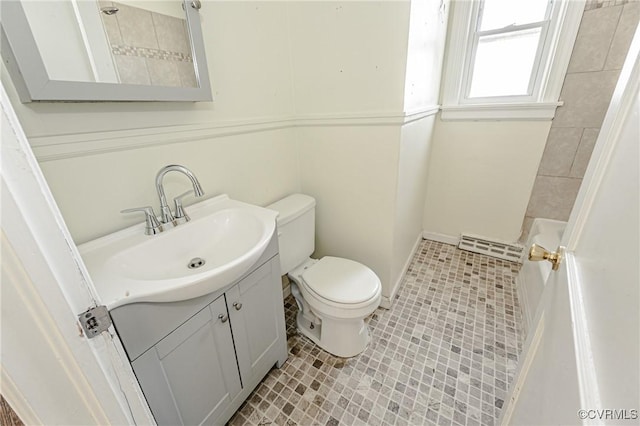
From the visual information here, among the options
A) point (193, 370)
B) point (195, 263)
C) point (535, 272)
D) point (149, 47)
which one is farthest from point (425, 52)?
point (193, 370)

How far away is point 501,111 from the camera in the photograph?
181 centimetres

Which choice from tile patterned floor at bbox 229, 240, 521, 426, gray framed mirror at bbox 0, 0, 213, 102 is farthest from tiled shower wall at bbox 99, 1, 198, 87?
tile patterned floor at bbox 229, 240, 521, 426

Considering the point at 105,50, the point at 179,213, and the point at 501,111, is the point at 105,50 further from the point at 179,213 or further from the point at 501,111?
the point at 501,111

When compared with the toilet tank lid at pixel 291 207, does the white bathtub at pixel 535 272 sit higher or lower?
lower

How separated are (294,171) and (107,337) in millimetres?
1290

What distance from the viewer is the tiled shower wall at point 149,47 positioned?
81 cm

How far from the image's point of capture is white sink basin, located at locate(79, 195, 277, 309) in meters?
0.65

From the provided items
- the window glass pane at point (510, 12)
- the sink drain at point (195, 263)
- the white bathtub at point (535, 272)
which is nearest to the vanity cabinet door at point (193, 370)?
the sink drain at point (195, 263)

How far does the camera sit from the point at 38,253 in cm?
36

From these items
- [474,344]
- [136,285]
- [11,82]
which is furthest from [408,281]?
[11,82]

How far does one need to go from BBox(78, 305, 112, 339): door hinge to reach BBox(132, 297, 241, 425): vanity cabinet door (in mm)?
267

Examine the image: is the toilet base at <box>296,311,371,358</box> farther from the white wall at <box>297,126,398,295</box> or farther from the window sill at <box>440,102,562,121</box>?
the window sill at <box>440,102,562,121</box>

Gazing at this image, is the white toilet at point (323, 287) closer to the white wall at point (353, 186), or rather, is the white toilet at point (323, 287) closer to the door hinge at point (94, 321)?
the white wall at point (353, 186)

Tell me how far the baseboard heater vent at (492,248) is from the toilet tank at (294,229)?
57.8 inches
